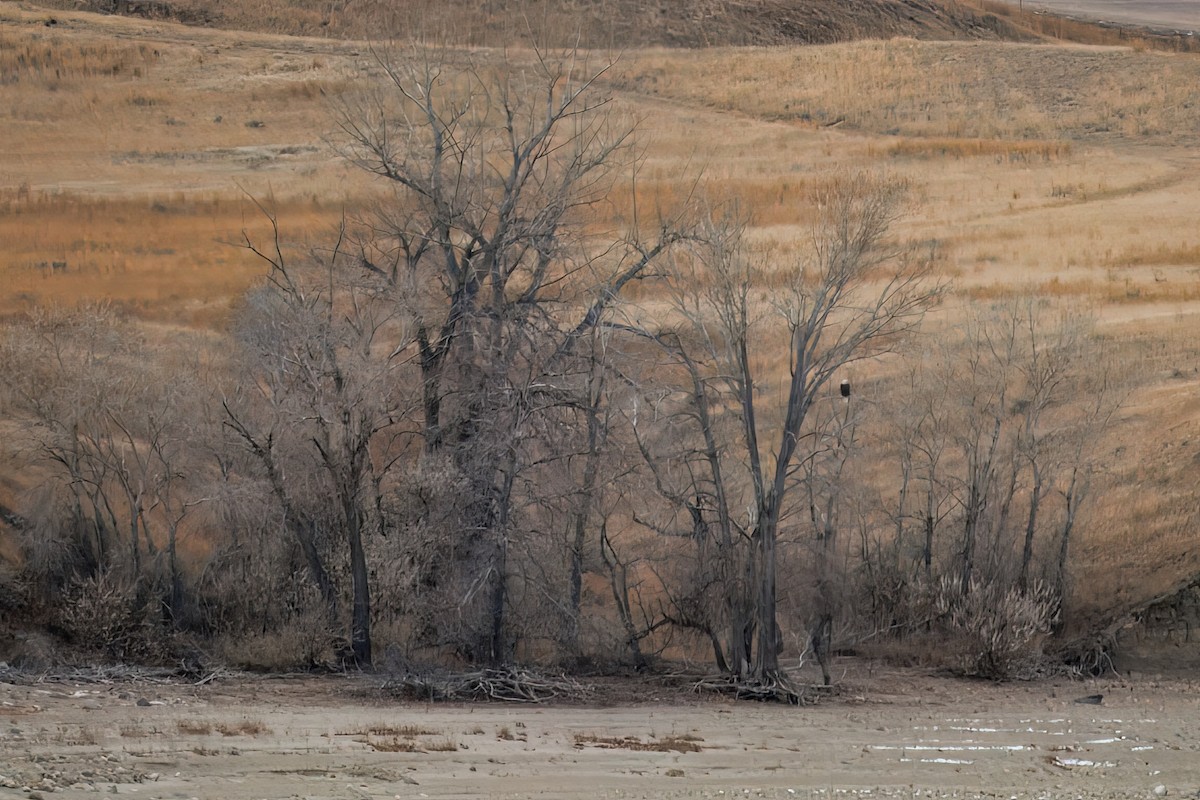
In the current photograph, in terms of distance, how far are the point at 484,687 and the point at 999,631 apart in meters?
8.30

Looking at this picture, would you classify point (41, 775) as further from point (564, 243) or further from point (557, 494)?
point (564, 243)

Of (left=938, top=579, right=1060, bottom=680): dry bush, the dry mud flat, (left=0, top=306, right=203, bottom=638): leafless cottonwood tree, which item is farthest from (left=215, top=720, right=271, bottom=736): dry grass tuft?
(left=938, top=579, right=1060, bottom=680): dry bush

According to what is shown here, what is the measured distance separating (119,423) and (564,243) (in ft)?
29.5

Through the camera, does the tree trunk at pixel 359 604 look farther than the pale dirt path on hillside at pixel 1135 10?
No

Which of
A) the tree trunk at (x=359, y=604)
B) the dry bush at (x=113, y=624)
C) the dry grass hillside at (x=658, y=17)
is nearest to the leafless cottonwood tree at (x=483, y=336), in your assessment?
the tree trunk at (x=359, y=604)

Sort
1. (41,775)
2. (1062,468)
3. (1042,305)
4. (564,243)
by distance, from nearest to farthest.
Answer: (41,775), (564,243), (1062,468), (1042,305)

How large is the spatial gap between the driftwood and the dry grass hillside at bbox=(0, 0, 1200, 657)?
11215 mm

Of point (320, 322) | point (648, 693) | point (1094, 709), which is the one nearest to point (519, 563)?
point (648, 693)

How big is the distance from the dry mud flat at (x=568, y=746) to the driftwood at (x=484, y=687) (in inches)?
20.2

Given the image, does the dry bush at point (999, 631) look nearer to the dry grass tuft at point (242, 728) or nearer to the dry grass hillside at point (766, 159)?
the dry grass hillside at point (766, 159)

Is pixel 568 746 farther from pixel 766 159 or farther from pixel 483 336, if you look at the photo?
pixel 766 159

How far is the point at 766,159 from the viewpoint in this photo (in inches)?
2539

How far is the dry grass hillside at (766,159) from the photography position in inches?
1497

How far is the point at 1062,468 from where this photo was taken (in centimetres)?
3066
